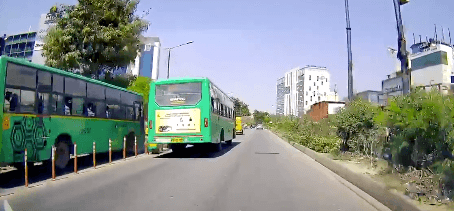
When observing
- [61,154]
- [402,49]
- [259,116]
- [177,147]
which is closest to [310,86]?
[259,116]

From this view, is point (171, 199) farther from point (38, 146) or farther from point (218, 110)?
point (218, 110)

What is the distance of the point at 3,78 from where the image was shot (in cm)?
853

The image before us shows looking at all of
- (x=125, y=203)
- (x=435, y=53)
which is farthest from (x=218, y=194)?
(x=435, y=53)

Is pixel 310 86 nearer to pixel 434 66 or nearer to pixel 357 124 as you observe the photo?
pixel 434 66

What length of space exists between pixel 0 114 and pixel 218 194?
5375 mm

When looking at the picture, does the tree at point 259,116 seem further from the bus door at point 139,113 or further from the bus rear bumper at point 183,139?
the bus rear bumper at point 183,139

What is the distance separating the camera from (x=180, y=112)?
1549cm

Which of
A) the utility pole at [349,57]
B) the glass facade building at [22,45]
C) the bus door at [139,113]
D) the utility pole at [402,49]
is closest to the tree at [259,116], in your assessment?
the glass facade building at [22,45]

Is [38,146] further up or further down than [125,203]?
further up

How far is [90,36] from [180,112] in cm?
726

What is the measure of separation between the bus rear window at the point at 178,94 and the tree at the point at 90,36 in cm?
552

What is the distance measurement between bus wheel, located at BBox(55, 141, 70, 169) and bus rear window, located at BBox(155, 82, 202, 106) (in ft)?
16.1

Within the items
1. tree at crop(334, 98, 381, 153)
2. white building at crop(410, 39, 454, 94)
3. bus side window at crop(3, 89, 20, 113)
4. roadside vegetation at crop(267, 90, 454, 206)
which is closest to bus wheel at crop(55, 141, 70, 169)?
bus side window at crop(3, 89, 20, 113)

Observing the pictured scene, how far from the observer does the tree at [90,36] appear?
19.0m
